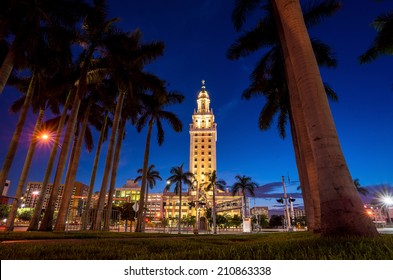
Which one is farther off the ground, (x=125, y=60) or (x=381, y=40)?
(x=125, y=60)

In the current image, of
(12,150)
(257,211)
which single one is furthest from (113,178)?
(257,211)

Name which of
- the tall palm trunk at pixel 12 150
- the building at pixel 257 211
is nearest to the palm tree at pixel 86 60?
the tall palm trunk at pixel 12 150

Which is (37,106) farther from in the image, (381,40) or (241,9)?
(381,40)

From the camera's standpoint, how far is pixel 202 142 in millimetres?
131250

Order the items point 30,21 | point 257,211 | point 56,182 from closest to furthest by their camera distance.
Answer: point 30,21 < point 56,182 < point 257,211

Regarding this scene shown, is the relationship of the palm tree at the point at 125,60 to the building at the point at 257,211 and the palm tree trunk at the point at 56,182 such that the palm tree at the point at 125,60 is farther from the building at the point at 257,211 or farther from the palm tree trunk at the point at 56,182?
the building at the point at 257,211

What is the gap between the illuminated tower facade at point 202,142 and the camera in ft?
411

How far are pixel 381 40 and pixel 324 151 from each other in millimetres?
14543

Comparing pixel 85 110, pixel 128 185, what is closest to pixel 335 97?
pixel 85 110

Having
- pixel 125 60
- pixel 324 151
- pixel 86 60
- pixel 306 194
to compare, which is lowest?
pixel 324 151

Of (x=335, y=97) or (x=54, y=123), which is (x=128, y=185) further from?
(x=335, y=97)

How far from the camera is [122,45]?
17562mm

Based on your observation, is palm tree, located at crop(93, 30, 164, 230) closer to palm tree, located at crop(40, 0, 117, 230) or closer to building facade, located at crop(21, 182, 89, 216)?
palm tree, located at crop(40, 0, 117, 230)

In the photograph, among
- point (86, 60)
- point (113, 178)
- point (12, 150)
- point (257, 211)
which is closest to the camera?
point (12, 150)
